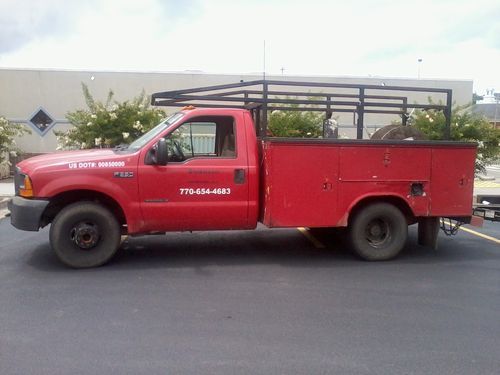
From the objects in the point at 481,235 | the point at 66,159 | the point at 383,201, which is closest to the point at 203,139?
the point at 66,159

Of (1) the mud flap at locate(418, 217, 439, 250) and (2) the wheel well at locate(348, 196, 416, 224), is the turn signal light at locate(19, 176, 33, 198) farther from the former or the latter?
(1) the mud flap at locate(418, 217, 439, 250)

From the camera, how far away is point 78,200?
6.57 meters

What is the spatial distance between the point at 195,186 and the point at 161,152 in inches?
24.5

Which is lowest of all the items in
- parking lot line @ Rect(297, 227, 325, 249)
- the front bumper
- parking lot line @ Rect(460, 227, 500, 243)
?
parking lot line @ Rect(460, 227, 500, 243)

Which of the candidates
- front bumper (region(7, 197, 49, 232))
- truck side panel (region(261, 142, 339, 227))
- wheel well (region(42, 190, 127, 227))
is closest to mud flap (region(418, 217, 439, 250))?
truck side panel (region(261, 142, 339, 227))

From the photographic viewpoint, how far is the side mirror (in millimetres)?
6348

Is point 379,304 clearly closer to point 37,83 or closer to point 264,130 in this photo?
point 264,130

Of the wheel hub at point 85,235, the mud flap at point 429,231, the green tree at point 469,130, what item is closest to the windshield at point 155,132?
the wheel hub at point 85,235

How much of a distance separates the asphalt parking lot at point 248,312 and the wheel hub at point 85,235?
35cm

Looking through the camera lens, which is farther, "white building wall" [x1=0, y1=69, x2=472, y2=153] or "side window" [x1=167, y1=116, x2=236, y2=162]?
"white building wall" [x1=0, y1=69, x2=472, y2=153]

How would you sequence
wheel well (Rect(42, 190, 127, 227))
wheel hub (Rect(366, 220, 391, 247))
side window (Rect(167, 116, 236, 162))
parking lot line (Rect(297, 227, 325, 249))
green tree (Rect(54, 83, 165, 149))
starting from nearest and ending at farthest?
wheel well (Rect(42, 190, 127, 227))
side window (Rect(167, 116, 236, 162))
wheel hub (Rect(366, 220, 391, 247))
parking lot line (Rect(297, 227, 325, 249))
green tree (Rect(54, 83, 165, 149))

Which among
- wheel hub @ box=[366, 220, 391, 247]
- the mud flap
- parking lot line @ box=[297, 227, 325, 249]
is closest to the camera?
wheel hub @ box=[366, 220, 391, 247]

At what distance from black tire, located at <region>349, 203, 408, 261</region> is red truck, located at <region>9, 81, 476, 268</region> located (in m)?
0.01

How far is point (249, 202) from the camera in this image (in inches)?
266
